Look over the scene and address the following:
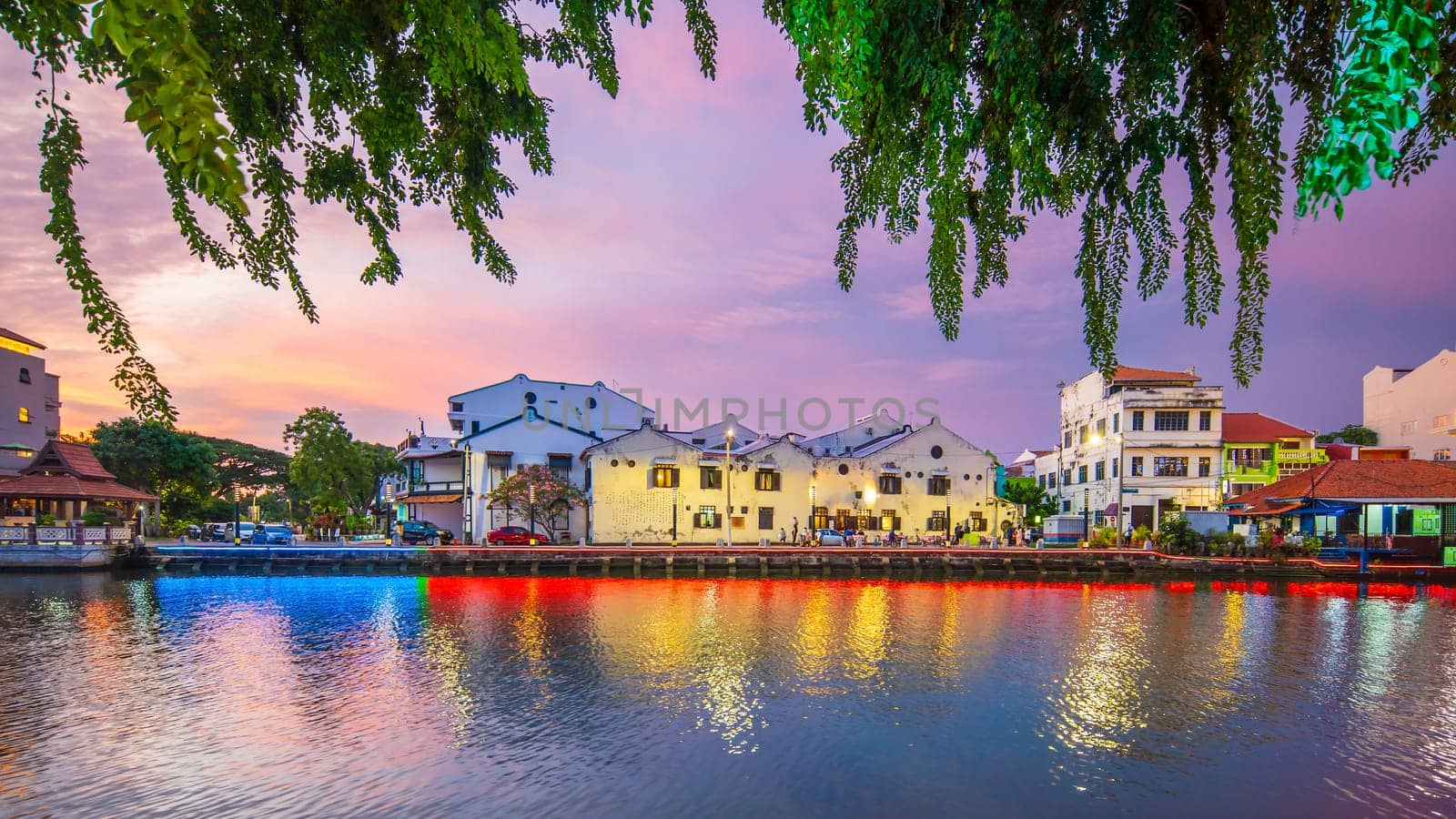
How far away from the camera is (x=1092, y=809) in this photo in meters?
10.7

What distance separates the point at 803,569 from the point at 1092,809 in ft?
90.5

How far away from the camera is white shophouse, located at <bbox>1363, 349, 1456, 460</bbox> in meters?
49.5

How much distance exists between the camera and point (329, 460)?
162 ft

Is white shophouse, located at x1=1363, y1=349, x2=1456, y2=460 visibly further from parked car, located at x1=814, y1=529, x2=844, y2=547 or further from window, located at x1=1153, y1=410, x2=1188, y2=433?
parked car, located at x1=814, y1=529, x2=844, y2=547

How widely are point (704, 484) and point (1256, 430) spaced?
3927 centimetres

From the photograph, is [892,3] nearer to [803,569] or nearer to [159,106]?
[159,106]

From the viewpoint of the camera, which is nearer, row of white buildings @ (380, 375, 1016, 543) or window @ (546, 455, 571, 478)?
row of white buildings @ (380, 375, 1016, 543)

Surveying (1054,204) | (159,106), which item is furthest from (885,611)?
(159,106)

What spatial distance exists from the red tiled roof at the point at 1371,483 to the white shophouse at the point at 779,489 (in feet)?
51.3

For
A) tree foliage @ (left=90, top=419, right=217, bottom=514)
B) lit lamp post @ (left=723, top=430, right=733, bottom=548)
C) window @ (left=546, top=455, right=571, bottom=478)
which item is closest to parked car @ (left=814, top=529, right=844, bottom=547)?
lit lamp post @ (left=723, top=430, right=733, bottom=548)

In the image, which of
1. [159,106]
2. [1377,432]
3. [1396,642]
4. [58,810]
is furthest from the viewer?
[1377,432]

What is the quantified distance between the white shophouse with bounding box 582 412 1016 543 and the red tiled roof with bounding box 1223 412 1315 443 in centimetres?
1680

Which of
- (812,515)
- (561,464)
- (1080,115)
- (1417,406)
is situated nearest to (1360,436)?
(1417,406)

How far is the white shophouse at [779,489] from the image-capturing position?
45031 mm
